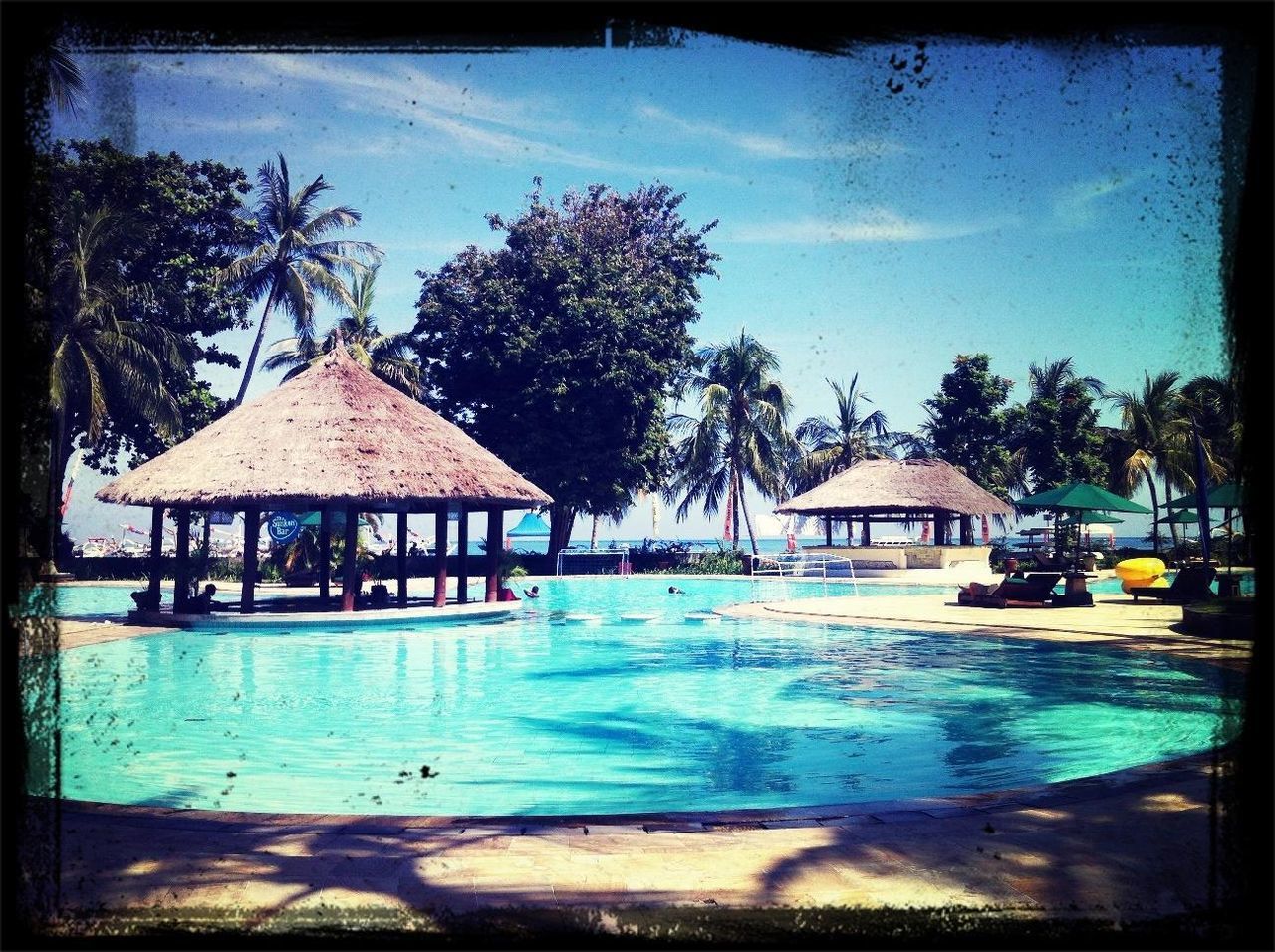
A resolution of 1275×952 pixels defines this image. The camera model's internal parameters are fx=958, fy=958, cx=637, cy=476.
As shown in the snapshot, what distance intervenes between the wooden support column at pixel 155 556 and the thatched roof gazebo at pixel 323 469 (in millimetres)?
22

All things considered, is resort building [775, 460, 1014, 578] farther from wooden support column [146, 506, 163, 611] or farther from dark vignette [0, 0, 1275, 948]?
dark vignette [0, 0, 1275, 948]

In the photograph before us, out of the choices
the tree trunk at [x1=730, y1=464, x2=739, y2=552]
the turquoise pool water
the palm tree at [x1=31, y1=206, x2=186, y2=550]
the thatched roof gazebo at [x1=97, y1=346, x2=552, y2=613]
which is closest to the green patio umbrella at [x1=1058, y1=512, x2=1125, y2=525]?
the tree trunk at [x1=730, y1=464, x2=739, y2=552]

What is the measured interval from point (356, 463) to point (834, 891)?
1353 cm

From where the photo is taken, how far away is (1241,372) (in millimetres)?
2975

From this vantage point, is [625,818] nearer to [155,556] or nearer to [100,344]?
[155,556]

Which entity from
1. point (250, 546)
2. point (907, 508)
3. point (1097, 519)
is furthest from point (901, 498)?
point (250, 546)

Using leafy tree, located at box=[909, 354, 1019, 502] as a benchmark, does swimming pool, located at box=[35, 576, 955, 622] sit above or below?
below

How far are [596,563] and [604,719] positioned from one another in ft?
68.3

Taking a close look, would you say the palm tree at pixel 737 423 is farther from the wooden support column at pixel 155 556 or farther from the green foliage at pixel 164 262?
the wooden support column at pixel 155 556

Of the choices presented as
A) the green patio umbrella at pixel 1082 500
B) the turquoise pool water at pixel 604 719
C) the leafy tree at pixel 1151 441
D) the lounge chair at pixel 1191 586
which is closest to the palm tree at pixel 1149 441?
the leafy tree at pixel 1151 441

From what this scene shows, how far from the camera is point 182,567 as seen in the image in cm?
1560

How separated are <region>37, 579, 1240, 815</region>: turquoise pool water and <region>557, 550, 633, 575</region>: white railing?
1517 centimetres

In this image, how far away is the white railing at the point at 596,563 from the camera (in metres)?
29.7

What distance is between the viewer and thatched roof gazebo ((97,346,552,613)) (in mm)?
15289
